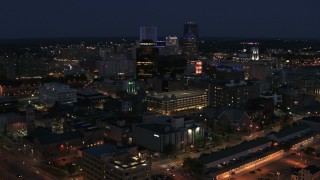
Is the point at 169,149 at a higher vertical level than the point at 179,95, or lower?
lower

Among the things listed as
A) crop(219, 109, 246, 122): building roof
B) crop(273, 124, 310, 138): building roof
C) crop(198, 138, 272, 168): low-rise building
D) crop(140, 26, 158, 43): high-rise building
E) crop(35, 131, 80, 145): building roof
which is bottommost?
crop(198, 138, 272, 168): low-rise building

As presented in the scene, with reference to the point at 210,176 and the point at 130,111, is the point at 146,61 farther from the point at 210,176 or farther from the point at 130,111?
the point at 210,176

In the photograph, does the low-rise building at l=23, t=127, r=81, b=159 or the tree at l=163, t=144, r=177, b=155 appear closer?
the low-rise building at l=23, t=127, r=81, b=159

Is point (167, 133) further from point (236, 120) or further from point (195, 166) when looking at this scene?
point (236, 120)

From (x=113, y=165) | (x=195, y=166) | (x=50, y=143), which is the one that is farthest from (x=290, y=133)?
(x=50, y=143)

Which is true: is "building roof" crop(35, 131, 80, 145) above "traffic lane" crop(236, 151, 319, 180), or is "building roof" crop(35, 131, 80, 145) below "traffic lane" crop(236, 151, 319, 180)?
above

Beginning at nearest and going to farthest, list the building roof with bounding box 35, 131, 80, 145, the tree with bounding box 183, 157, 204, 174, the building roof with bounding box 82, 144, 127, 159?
the building roof with bounding box 82, 144, 127, 159, the tree with bounding box 183, 157, 204, 174, the building roof with bounding box 35, 131, 80, 145

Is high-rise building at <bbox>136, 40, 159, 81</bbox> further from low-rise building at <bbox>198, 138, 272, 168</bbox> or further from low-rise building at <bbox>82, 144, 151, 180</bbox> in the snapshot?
low-rise building at <bbox>82, 144, 151, 180</bbox>

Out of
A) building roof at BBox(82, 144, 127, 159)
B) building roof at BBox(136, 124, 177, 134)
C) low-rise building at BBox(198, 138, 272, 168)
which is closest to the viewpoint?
building roof at BBox(82, 144, 127, 159)

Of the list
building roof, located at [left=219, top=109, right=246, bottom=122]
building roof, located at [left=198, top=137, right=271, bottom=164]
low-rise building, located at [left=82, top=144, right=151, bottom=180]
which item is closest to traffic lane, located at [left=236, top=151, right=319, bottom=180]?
building roof, located at [left=198, top=137, right=271, bottom=164]

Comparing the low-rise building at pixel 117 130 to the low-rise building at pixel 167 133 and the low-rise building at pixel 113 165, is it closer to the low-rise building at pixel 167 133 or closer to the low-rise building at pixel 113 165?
the low-rise building at pixel 167 133

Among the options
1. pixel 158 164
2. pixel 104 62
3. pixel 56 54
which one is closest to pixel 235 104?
pixel 158 164

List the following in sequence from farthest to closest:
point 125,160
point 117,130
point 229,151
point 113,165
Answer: point 117,130 → point 229,151 → point 125,160 → point 113,165

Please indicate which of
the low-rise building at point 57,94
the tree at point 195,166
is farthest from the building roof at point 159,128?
the low-rise building at point 57,94
